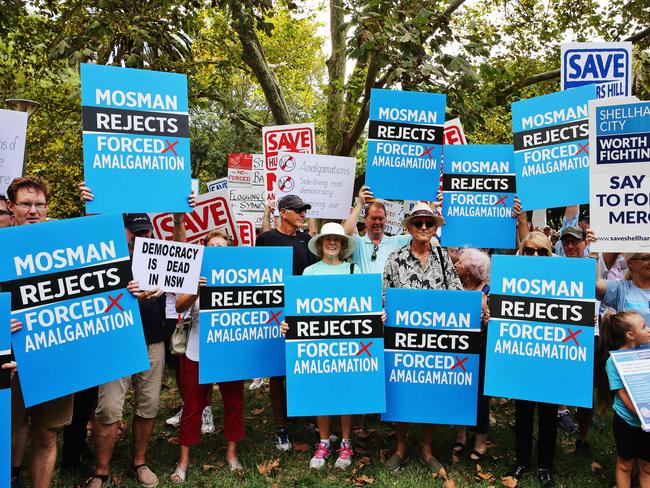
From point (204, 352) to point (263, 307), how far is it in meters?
0.65

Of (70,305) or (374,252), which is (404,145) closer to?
(374,252)

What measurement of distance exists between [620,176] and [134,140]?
12.9ft

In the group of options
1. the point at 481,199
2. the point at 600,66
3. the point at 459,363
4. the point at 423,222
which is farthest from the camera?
the point at 481,199

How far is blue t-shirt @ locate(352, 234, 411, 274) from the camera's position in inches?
230

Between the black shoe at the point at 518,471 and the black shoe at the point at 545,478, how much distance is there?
0.39 feet

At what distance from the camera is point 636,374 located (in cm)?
423

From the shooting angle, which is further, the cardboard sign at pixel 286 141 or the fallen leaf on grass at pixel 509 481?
the cardboard sign at pixel 286 141

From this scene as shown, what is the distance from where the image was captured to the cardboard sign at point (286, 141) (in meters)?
8.09

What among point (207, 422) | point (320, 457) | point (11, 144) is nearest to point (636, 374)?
point (320, 457)

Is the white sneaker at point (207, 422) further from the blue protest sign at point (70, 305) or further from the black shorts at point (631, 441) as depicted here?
the black shorts at point (631, 441)

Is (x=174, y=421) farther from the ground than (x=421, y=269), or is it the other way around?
(x=421, y=269)

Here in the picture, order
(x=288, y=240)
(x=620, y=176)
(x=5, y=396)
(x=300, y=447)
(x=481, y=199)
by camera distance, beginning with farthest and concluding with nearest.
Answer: (x=288, y=240), (x=481, y=199), (x=300, y=447), (x=620, y=176), (x=5, y=396)

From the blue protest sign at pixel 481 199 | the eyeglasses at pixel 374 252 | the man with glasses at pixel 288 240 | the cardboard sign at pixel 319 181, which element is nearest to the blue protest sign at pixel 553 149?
the blue protest sign at pixel 481 199

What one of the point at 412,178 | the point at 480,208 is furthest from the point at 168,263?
the point at 480,208
